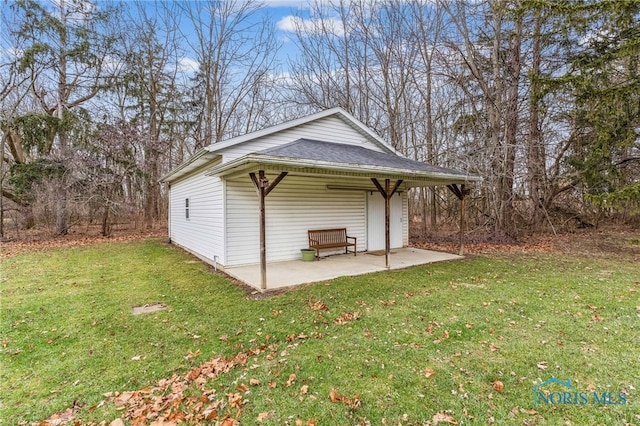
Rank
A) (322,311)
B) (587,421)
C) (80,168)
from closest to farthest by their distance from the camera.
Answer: (587,421), (322,311), (80,168)

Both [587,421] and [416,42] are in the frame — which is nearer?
[587,421]

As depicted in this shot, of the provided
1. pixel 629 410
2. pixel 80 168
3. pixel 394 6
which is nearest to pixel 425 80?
pixel 394 6

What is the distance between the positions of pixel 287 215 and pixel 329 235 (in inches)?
57.0

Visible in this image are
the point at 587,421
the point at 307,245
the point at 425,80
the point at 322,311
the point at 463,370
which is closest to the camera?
the point at 587,421

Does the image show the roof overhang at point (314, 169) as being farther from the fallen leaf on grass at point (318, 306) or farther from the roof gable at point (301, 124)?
the fallen leaf on grass at point (318, 306)

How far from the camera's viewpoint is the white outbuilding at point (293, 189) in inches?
257

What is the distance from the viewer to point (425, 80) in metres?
13.4

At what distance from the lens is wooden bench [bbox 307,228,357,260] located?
27.0ft

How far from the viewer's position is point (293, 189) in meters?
8.16

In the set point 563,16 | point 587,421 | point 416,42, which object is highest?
point 416,42

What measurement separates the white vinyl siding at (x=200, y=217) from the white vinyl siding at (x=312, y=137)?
923mm

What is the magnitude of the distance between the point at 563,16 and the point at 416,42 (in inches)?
215

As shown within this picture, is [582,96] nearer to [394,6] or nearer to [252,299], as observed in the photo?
[394,6]

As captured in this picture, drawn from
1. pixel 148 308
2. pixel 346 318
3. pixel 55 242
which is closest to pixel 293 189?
pixel 148 308
